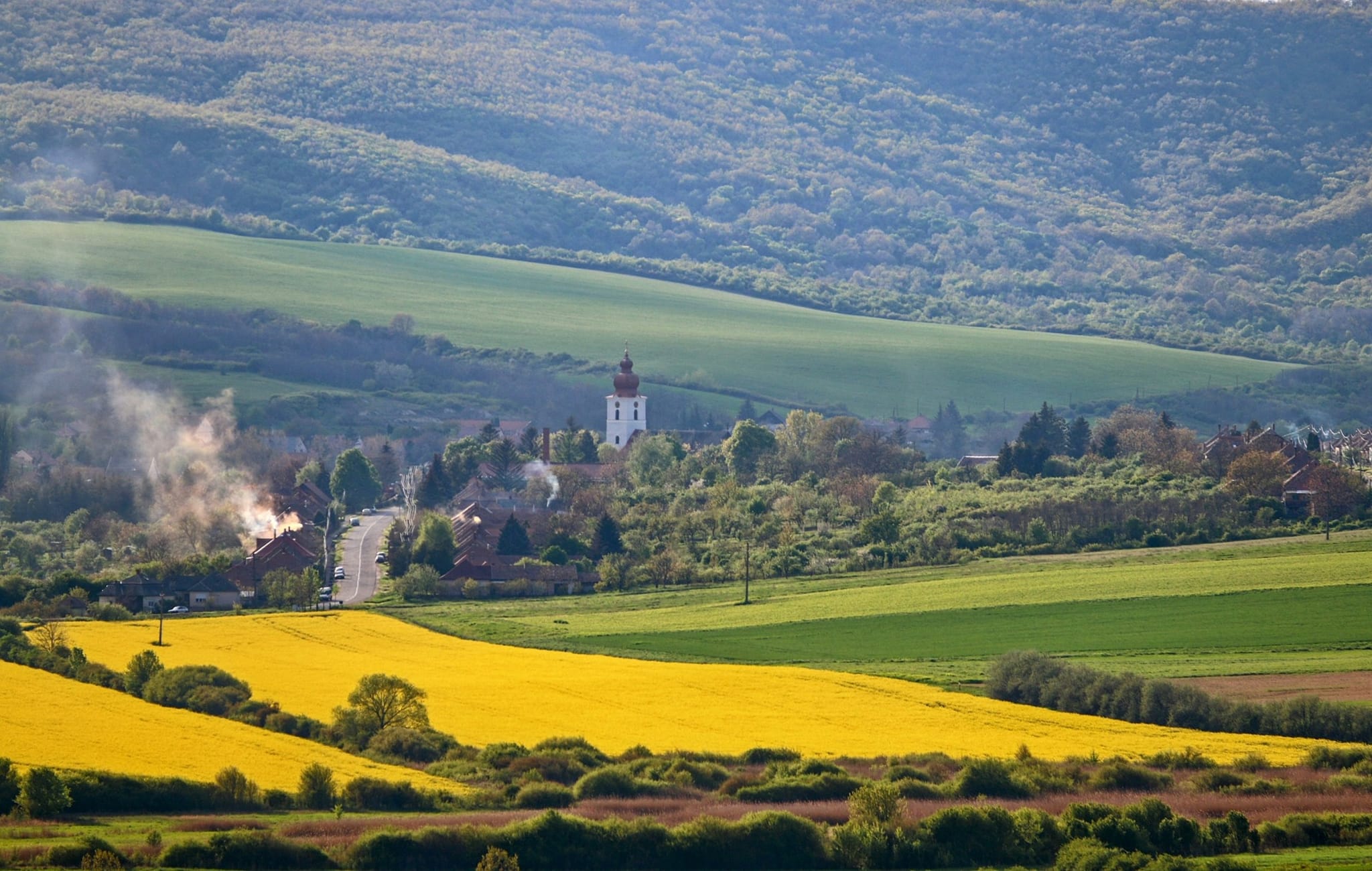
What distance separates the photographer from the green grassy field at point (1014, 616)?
56.1 m

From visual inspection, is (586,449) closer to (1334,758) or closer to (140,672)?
(140,672)

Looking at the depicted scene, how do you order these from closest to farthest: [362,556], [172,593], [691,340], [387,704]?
[387,704]
[172,593]
[362,556]
[691,340]

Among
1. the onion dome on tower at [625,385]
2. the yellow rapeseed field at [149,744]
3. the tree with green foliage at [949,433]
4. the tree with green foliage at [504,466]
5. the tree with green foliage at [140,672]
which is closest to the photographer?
the yellow rapeseed field at [149,744]

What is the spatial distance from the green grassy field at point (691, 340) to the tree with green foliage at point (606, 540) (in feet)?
223

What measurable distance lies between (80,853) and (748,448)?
84.5 meters

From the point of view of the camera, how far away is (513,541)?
87.2 meters

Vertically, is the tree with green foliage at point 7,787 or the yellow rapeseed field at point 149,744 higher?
the tree with green foliage at point 7,787

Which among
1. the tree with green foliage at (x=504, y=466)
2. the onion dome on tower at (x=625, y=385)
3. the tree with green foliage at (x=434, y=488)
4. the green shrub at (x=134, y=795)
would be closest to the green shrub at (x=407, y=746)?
the green shrub at (x=134, y=795)

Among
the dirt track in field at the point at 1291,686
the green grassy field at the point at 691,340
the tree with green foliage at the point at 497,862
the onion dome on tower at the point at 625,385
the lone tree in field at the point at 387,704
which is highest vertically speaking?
the green grassy field at the point at 691,340

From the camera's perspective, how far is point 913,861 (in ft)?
112

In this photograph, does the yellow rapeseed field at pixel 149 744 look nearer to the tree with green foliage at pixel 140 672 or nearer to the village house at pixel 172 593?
the tree with green foliage at pixel 140 672

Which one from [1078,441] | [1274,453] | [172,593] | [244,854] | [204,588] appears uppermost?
[1274,453]

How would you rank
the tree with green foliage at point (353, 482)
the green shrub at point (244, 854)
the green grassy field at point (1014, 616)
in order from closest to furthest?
the green shrub at point (244, 854) < the green grassy field at point (1014, 616) < the tree with green foliage at point (353, 482)

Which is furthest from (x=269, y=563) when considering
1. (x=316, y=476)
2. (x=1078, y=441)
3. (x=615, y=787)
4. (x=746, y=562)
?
(x=1078, y=441)
